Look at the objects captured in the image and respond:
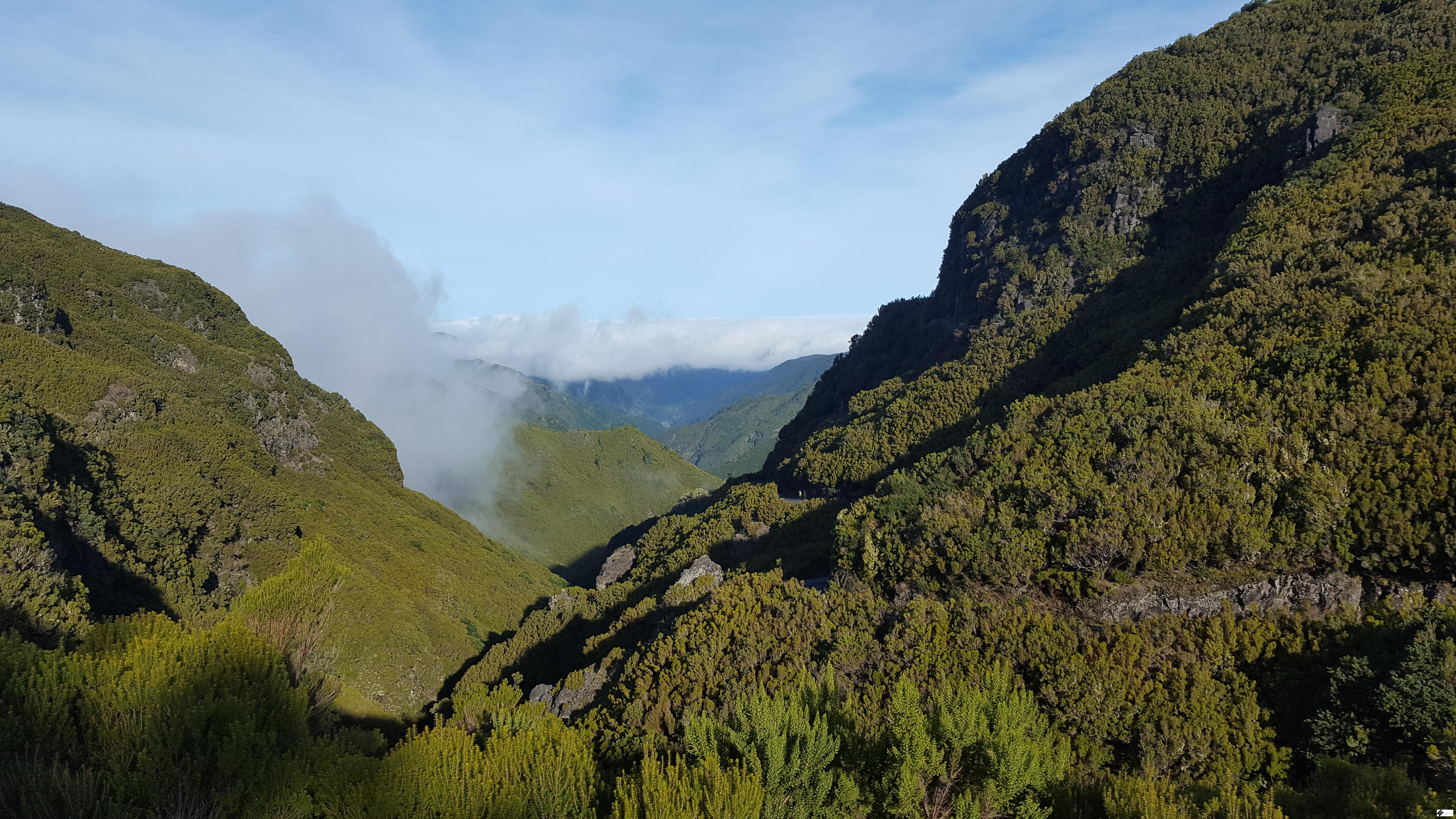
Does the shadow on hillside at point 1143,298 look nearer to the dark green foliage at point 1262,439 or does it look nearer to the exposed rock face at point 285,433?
the dark green foliage at point 1262,439

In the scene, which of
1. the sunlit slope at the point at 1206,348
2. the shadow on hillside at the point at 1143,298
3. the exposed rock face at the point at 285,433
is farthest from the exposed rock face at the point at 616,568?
the exposed rock face at the point at 285,433

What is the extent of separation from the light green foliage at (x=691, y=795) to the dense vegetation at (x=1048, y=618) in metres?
0.07

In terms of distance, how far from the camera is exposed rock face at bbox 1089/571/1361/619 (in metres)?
17.7

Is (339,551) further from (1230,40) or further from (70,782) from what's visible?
(1230,40)

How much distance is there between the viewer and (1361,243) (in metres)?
28.4

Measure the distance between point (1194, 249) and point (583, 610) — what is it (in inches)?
2156

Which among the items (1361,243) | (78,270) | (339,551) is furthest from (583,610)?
(78,270)

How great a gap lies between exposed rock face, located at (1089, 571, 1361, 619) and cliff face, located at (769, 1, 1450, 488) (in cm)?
1842

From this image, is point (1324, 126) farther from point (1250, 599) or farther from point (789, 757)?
point (789, 757)

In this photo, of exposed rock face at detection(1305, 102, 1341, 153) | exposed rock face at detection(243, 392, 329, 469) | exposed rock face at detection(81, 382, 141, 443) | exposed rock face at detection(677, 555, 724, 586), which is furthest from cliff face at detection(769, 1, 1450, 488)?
exposed rock face at detection(243, 392, 329, 469)

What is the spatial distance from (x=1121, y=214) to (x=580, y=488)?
125 m

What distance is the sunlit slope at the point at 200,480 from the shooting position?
1463 inches

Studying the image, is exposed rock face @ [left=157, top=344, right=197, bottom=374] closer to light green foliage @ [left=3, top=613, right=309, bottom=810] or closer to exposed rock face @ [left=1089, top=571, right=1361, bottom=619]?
light green foliage @ [left=3, top=613, right=309, bottom=810]

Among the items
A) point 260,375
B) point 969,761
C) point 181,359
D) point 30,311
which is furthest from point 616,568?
point 969,761
